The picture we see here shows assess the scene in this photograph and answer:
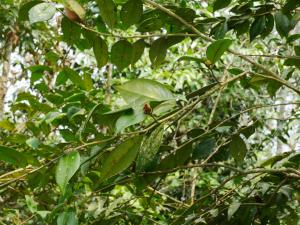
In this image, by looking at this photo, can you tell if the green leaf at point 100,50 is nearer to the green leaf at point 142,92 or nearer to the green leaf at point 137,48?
the green leaf at point 137,48

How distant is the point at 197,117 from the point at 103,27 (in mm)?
2372

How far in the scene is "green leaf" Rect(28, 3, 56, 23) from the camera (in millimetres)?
625

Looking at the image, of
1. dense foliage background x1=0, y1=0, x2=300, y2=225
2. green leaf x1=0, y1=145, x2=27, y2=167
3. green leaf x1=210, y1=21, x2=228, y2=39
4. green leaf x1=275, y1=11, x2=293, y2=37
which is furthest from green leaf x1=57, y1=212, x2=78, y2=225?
green leaf x1=275, y1=11, x2=293, y2=37

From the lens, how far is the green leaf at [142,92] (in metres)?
0.59

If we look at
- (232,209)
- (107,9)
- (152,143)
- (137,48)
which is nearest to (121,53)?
(137,48)

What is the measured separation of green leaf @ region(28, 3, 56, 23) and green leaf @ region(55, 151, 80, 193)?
0.20 m

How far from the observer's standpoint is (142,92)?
60cm

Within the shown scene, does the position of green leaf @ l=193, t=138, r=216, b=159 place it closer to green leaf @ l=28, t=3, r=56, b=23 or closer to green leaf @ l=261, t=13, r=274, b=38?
green leaf @ l=261, t=13, r=274, b=38

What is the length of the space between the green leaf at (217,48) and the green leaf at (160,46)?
0.60 ft

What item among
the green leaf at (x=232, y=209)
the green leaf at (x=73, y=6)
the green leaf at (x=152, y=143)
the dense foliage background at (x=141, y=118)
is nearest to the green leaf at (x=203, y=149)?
the dense foliage background at (x=141, y=118)

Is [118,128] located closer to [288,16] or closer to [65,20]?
[65,20]

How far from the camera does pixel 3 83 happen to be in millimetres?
2525

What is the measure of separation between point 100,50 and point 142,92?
8.8 inches

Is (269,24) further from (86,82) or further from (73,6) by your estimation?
(73,6)
